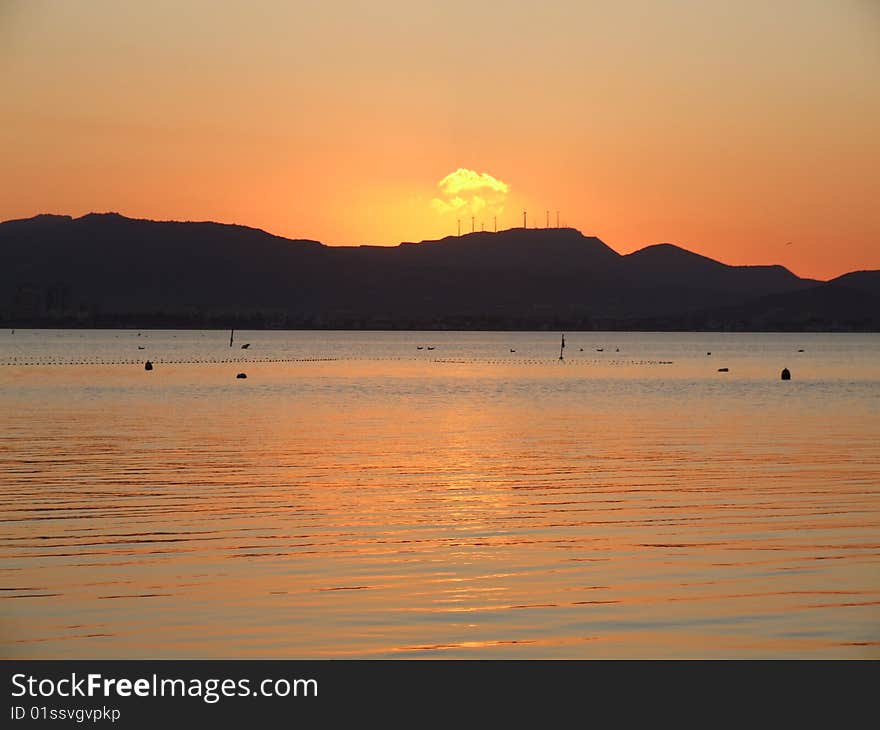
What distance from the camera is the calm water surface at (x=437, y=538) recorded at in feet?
51.1

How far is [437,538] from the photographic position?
22.0m

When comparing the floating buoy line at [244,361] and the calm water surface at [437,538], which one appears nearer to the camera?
the calm water surface at [437,538]

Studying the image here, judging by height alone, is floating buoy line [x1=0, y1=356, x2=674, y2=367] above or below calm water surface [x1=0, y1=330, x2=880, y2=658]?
below

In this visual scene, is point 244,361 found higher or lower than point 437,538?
lower

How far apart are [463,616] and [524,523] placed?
291 inches

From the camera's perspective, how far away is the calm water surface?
1559 cm

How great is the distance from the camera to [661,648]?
15.1 meters

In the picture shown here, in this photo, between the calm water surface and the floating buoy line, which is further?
the floating buoy line

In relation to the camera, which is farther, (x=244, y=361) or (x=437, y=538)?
(x=244, y=361)

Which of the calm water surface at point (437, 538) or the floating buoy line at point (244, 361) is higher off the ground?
the calm water surface at point (437, 538)
